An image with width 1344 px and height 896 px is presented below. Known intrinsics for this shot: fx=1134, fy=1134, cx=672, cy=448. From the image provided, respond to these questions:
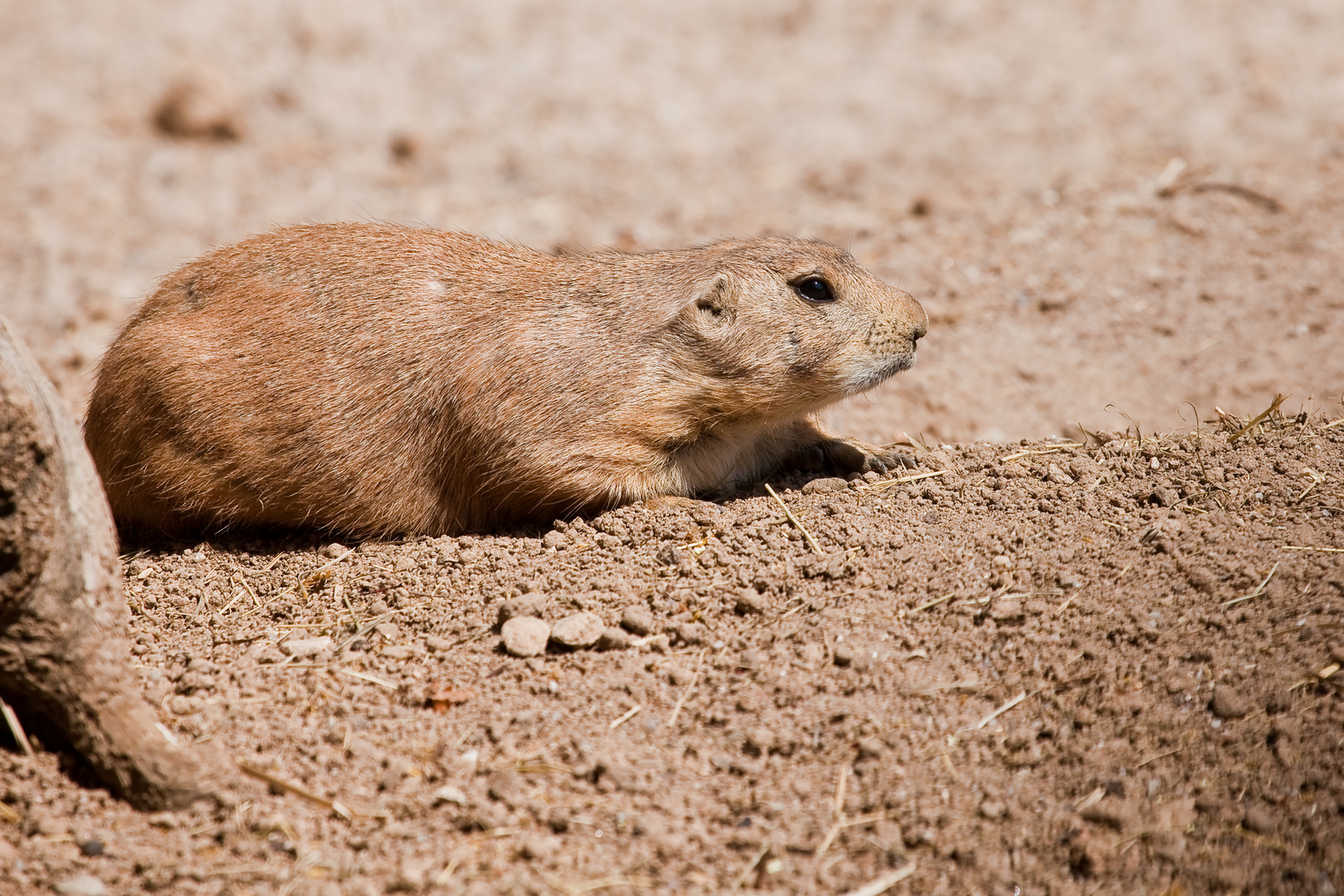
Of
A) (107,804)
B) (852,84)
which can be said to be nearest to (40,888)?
(107,804)

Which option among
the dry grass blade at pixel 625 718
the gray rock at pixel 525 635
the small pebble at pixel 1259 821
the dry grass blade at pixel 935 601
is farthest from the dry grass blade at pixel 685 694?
the small pebble at pixel 1259 821

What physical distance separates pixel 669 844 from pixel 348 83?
9.69m

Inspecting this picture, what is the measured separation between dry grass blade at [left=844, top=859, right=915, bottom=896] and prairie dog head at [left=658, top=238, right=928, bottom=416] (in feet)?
7.68

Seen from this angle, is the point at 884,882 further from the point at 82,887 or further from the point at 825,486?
the point at 82,887

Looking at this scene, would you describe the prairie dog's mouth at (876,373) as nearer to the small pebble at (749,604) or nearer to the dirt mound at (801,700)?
the dirt mound at (801,700)

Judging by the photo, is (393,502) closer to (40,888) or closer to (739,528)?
(739,528)

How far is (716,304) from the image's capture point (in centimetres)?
504

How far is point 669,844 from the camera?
323 cm

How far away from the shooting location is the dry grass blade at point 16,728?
11.5 feet

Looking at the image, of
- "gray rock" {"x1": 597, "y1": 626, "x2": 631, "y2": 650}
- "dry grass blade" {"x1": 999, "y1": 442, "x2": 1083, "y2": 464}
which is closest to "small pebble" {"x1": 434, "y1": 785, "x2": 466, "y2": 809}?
"gray rock" {"x1": 597, "y1": 626, "x2": 631, "y2": 650}

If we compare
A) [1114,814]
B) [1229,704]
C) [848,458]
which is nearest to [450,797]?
[1114,814]

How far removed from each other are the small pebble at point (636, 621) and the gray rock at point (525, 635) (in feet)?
0.91

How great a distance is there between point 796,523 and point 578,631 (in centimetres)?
103

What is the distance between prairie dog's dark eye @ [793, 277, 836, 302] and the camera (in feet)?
16.7
